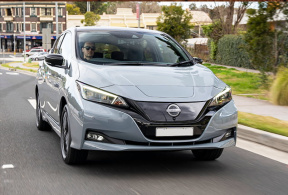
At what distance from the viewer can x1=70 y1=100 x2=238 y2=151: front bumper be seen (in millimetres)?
5211

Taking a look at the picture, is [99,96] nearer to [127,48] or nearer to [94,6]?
[127,48]

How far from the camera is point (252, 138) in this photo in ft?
25.8

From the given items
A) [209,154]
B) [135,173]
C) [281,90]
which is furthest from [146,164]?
[281,90]

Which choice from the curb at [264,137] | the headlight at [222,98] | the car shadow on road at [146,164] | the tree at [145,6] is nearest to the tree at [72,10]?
the tree at [145,6]

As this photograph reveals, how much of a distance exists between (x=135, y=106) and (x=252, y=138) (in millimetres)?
3183

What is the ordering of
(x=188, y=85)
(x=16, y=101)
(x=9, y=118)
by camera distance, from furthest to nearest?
(x=16, y=101), (x=9, y=118), (x=188, y=85)

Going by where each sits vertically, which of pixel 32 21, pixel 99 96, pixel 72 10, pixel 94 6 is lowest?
pixel 32 21

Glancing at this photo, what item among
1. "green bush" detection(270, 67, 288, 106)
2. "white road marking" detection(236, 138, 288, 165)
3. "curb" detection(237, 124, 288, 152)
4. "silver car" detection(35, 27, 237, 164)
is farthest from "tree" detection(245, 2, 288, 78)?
"silver car" detection(35, 27, 237, 164)

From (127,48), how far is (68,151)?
165cm

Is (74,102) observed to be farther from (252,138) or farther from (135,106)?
(252,138)

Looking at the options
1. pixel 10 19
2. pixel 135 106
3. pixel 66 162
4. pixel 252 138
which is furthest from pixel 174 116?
pixel 10 19

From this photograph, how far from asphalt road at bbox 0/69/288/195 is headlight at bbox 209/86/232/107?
76 centimetres

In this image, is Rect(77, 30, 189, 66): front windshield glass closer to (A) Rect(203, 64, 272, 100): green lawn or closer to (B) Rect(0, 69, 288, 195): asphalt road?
(B) Rect(0, 69, 288, 195): asphalt road

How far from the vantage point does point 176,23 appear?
3259cm
